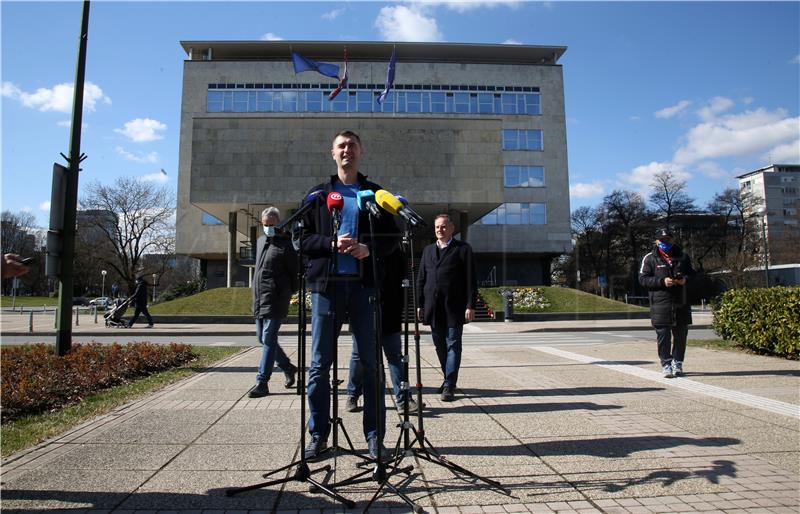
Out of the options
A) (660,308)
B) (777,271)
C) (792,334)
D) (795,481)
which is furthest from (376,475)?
(777,271)

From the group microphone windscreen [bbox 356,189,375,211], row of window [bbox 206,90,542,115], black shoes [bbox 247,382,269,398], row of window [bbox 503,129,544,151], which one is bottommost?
black shoes [bbox 247,382,269,398]

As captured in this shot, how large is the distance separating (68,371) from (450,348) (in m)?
4.88

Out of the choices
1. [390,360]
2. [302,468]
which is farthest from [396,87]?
[302,468]

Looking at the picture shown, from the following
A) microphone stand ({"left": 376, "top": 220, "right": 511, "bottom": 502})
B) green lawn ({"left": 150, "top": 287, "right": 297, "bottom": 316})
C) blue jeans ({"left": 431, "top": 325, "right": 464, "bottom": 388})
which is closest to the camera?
microphone stand ({"left": 376, "top": 220, "right": 511, "bottom": 502})

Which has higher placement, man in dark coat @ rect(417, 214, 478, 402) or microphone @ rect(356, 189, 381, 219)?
microphone @ rect(356, 189, 381, 219)

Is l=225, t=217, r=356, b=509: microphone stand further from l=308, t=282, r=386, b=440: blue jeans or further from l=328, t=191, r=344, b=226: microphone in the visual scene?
l=328, t=191, r=344, b=226: microphone

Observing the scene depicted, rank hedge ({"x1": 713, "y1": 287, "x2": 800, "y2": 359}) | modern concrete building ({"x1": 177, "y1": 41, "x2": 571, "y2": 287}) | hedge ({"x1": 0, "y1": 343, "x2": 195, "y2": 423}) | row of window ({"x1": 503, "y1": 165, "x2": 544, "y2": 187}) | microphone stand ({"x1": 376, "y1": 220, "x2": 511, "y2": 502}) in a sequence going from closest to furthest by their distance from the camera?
1. microphone stand ({"x1": 376, "y1": 220, "x2": 511, "y2": 502})
2. hedge ({"x1": 0, "y1": 343, "x2": 195, "y2": 423})
3. hedge ({"x1": 713, "y1": 287, "x2": 800, "y2": 359})
4. modern concrete building ({"x1": 177, "y1": 41, "x2": 571, "y2": 287})
5. row of window ({"x1": 503, "y1": 165, "x2": 544, "y2": 187})

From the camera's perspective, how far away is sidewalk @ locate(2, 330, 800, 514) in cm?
289

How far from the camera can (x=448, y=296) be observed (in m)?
6.09

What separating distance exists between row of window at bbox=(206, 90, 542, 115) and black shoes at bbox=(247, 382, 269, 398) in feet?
147

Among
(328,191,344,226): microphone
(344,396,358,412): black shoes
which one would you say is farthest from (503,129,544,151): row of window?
(328,191,344,226): microphone

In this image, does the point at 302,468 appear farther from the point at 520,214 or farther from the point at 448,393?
the point at 520,214

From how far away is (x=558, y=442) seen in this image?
13.2 feet

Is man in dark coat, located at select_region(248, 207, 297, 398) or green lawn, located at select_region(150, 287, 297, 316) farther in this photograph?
green lawn, located at select_region(150, 287, 297, 316)
